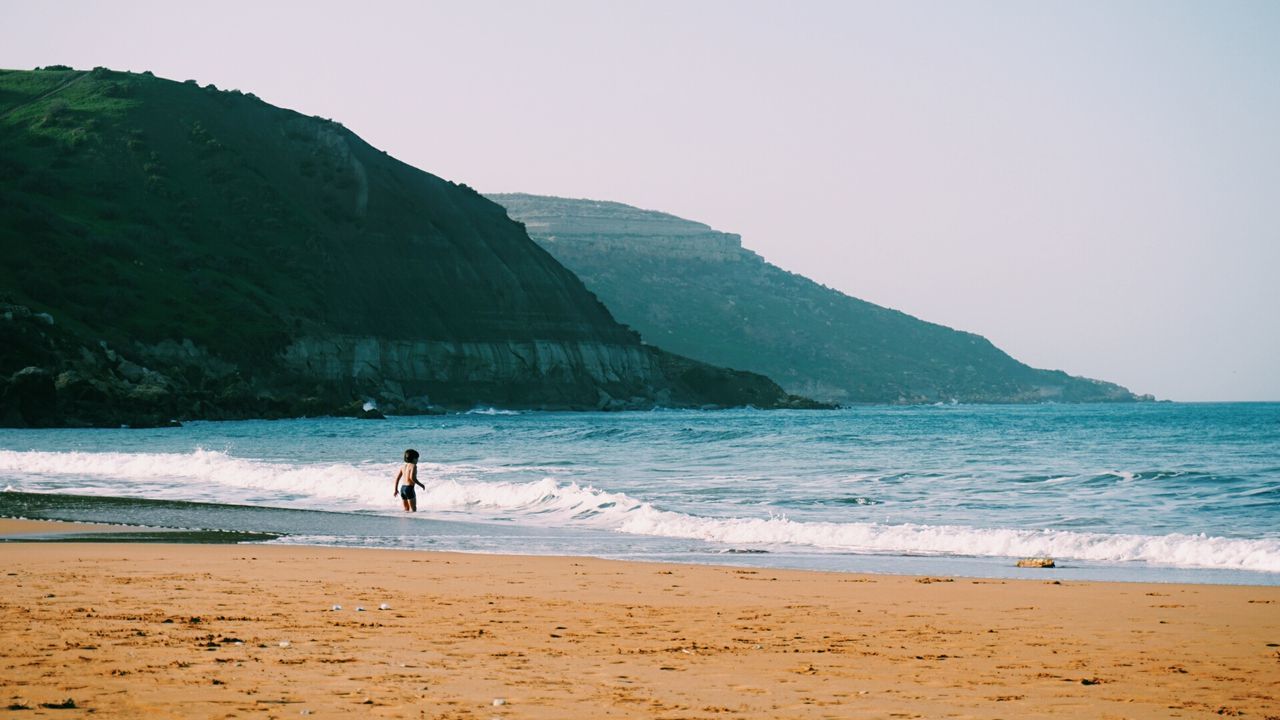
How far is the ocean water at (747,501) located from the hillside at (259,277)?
42.1 m

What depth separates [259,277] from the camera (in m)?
112

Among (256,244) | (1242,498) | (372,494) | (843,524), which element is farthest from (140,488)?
(256,244)

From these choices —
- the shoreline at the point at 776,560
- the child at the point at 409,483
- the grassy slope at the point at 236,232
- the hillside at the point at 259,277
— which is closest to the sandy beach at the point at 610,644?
the shoreline at the point at 776,560

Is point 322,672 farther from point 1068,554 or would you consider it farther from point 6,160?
point 6,160

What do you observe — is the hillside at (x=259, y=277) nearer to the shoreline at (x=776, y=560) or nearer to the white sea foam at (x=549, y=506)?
the white sea foam at (x=549, y=506)

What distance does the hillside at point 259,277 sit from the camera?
89.1m

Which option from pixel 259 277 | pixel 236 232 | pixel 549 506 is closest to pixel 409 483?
pixel 549 506

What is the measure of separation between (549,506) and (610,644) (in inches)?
631

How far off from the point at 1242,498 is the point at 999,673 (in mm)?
18420

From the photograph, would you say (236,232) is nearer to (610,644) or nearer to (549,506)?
(549,506)

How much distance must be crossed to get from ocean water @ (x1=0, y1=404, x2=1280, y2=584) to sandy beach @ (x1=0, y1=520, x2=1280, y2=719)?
3447 millimetres

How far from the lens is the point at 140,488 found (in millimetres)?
29672

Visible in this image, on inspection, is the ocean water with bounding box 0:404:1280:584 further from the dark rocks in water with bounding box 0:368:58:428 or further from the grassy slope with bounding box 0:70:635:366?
the grassy slope with bounding box 0:70:635:366

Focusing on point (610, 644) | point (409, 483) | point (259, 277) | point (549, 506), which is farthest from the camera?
point (259, 277)
